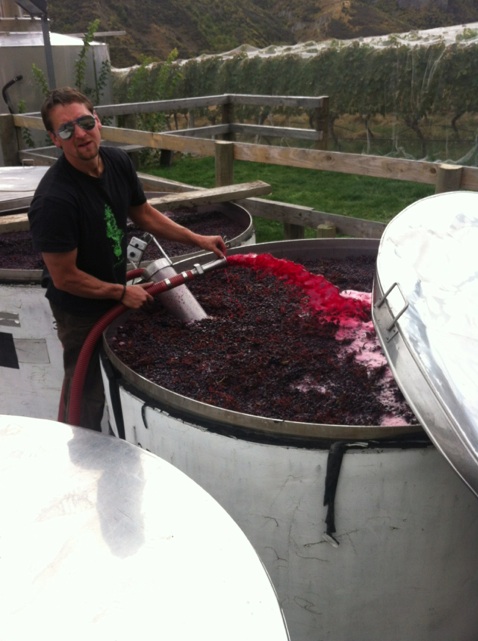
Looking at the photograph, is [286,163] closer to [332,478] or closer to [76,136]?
[76,136]

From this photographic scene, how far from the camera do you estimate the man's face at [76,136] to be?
2908 mm

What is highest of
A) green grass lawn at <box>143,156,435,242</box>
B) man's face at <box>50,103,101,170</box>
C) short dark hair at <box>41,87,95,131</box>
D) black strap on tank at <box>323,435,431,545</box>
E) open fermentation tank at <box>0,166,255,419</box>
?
short dark hair at <box>41,87,95,131</box>

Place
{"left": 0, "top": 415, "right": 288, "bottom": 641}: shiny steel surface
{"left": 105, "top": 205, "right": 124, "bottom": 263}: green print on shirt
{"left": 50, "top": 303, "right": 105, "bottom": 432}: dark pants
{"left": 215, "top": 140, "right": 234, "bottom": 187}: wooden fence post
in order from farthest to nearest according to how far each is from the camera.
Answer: {"left": 215, "top": 140, "right": 234, "bottom": 187}: wooden fence post < {"left": 50, "top": 303, "right": 105, "bottom": 432}: dark pants < {"left": 105, "top": 205, "right": 124, "bottom": 263}: green print on shirt < {"left": 0, "top": 415, "right": 288, "bottom": 641}: shiny steel surface

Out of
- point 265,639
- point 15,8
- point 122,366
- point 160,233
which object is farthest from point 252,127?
point 265,639

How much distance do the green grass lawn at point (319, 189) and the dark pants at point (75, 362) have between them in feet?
15.9

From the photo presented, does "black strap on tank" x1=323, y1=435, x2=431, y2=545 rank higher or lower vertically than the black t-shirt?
lower

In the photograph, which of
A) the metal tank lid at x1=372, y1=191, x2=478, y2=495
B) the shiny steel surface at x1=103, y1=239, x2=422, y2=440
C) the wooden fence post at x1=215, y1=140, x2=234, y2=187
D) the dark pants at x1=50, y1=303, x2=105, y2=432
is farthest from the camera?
the wooden fence post at x1=215, y1=140, x2=234, y2=187

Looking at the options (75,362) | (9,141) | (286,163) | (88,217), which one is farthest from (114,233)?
(9,141)

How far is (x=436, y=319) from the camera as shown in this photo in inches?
86.3

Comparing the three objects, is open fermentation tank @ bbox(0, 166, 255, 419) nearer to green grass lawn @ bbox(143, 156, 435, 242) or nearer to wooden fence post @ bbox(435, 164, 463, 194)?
wooden fence post @ bbox(435, 164, 463, 194)

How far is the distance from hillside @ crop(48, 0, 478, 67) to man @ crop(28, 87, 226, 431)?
37208mm

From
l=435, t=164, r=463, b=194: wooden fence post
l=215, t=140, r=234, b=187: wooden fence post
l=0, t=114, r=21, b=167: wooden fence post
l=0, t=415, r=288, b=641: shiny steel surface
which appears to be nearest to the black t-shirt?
l=0, t=415, r=288, b=641: shiny steel surface

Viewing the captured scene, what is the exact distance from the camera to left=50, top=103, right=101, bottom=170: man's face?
291cm

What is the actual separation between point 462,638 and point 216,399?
1534 mm
